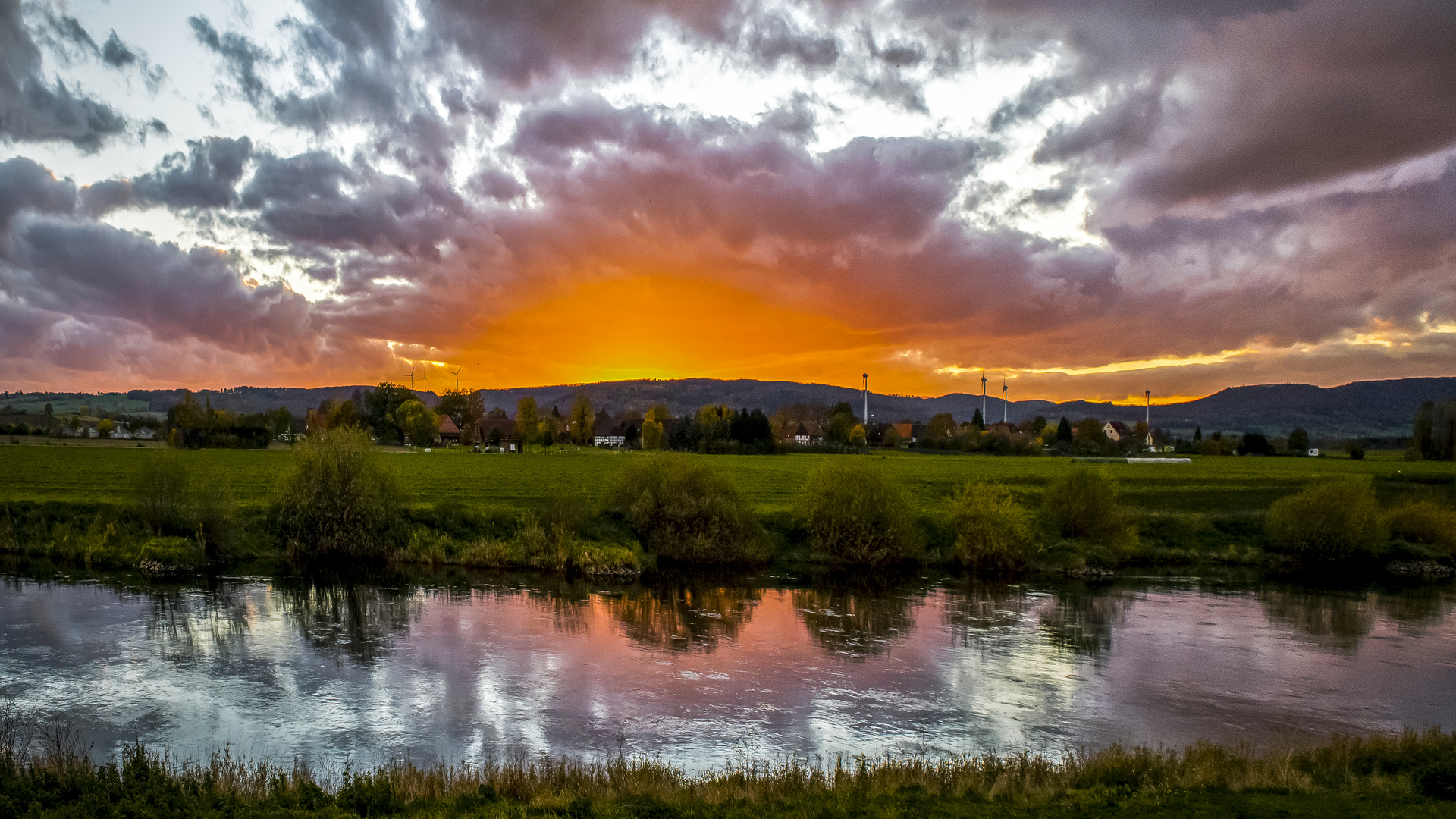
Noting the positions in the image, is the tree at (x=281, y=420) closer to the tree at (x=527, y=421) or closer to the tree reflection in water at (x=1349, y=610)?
the tree at (x=527, y=421)

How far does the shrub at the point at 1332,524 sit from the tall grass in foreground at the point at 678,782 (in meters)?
27.7

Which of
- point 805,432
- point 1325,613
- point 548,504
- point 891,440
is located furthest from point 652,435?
point 1325,613

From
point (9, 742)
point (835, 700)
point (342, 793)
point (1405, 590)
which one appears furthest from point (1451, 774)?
point (1405, 590)

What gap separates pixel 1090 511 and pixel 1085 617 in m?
11.8

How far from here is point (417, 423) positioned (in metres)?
109

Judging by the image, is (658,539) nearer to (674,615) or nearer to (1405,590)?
(674,615)

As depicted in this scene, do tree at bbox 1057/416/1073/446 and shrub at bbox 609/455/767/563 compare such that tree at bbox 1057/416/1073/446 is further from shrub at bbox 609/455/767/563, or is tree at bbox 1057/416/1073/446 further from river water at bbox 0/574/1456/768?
shrub at bbox 609/455/767/563

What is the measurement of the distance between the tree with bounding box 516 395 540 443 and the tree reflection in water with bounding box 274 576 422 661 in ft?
247

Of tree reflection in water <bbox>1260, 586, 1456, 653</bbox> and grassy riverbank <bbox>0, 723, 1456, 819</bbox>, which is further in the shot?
tree reflection in water <bbox>1260, 586, 1456, 653</bbox>

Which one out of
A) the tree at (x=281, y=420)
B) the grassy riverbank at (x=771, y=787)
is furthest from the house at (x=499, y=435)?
the grassy riverbank at (x=771, y=787)

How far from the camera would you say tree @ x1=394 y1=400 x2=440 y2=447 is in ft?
360

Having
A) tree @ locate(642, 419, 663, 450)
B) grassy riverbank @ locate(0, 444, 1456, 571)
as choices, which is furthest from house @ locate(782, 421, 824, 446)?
grassy riverbank @ locate(0, 444, 1456, 571)

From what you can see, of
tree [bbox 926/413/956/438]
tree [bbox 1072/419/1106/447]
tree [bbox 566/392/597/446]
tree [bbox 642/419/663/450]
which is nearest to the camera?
tree [bbox 642/419/663/450]

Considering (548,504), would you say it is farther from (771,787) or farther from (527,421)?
(527,421)
